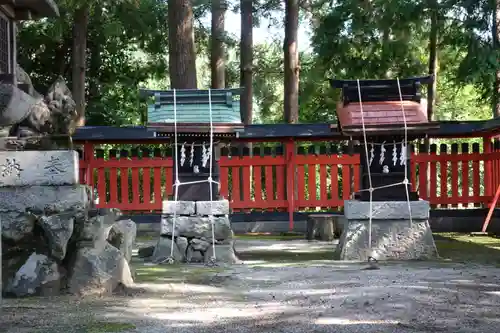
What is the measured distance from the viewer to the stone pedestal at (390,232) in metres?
9.15

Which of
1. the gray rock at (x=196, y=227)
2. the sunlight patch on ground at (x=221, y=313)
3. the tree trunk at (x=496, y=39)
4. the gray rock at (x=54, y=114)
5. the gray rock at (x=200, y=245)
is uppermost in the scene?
the tree trunk at (x=496, y=39)

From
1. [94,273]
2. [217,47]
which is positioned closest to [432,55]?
[217,47]

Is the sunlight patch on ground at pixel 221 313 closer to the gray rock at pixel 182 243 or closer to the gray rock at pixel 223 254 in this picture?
the gray rock at pixel 223 254

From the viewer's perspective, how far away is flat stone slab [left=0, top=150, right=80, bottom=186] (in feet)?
22.1

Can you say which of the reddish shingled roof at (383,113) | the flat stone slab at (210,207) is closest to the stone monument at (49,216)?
the flat stone slab at (210,207)

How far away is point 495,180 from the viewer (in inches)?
533

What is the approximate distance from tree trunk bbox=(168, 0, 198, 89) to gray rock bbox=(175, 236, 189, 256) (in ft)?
16.0

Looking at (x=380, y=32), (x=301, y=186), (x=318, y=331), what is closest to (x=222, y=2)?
(x=380, y=32)

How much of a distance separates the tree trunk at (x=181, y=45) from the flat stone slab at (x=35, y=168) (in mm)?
6868

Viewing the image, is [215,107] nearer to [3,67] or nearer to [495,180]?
[3,67]

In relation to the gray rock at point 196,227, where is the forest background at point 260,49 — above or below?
above

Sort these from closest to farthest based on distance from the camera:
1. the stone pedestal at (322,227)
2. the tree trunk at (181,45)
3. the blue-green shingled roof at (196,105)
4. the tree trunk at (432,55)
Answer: the blue-green shingled roof at (196,105) → the stone pedestal at (322,227) → the tree trunk at (181,45) → the tree trunk at (432,55)

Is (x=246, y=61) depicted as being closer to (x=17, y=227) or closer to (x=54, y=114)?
(x=54, y=114)

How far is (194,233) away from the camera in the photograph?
938cm
